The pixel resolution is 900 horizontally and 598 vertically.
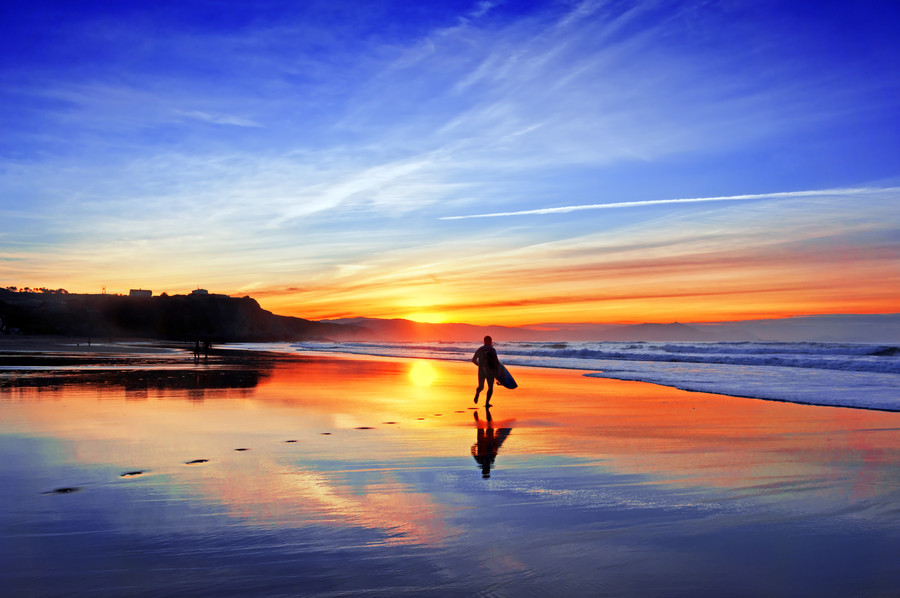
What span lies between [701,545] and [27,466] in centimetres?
755

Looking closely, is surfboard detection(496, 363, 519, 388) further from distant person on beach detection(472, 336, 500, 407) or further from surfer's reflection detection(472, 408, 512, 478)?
surfer's reflection detection(472, 408, 512, 478)

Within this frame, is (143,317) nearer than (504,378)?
No

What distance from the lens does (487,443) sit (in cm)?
955

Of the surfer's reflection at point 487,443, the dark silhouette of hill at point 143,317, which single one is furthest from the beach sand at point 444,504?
the dark silhouette of hill at point 143,317

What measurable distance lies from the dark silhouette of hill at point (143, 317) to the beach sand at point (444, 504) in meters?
123

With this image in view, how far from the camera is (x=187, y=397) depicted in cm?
1498

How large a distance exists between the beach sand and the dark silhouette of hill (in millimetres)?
123348

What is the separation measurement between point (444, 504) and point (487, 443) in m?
3.58

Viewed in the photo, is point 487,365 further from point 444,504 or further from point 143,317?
point 143,317

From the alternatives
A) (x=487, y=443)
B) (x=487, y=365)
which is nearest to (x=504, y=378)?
(x=487, y=365)

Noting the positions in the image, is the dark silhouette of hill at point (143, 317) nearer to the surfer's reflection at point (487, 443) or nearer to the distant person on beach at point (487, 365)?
the distant person on beach at point (487, 365)

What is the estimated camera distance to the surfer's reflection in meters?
8.04

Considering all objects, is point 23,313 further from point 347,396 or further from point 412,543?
point 412,543

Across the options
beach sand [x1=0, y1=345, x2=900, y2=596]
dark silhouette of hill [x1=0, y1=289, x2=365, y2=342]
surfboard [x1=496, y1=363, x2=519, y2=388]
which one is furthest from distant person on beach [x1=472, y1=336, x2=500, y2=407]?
dark silhouette of hill [x1=0, y1=289, x2=365, y2=342]
